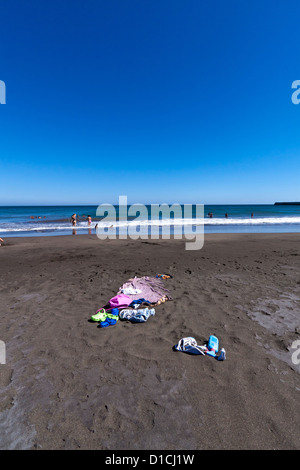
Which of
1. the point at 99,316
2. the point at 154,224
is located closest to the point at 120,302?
the point at 99,316

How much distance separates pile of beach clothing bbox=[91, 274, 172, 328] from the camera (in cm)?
478

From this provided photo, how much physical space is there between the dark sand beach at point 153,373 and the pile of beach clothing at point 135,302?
7.7 inches

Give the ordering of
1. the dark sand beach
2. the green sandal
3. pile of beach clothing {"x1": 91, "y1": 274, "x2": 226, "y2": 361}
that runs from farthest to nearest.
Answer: the green sandal → pile of beach clothing {"x1": 91, "y1": 274, "x2": 226, "y2": 361} → the dark sand beach

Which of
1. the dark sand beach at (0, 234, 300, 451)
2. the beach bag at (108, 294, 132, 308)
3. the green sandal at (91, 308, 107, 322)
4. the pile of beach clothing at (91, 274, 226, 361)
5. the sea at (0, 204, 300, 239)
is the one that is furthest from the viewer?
the sea at (0, 204, 300, 239)

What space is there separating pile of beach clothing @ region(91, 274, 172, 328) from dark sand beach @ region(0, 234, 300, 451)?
0.64ft

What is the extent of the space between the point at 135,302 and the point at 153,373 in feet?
7.89

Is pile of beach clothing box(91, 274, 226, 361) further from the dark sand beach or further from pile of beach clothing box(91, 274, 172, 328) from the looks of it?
the dark sand beach

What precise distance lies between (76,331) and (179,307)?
245 cm

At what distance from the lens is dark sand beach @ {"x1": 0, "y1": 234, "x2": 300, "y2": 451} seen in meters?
2.36

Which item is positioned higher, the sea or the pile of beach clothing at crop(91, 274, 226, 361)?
the sea

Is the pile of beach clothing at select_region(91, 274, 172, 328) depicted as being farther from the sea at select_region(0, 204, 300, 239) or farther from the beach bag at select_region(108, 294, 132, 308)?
the sea at select_region(0, 204, 300, 239)

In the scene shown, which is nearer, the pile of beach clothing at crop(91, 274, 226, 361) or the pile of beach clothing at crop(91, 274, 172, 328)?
the pile of beach clothing at crop(91, 274, 226, 361)

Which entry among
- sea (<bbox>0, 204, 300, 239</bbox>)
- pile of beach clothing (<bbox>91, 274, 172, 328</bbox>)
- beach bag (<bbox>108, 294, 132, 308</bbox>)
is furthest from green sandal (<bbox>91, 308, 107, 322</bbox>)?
sea (<bbox>0, 204, 300, 239</bbox>)

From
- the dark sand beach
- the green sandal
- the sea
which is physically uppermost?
the sea
